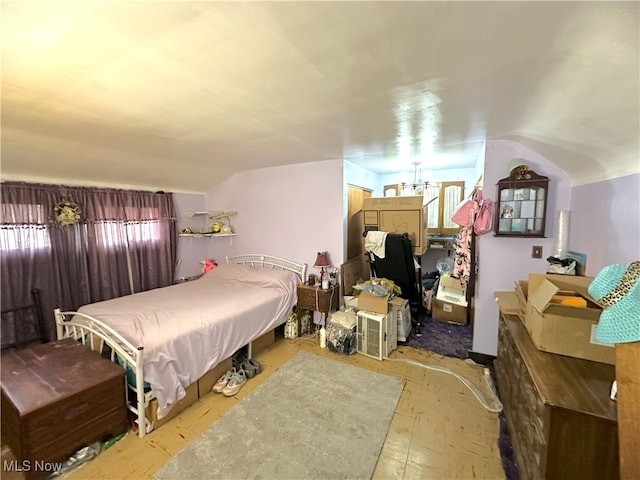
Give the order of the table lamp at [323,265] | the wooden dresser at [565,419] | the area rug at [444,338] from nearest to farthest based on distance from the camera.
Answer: the wooden dresser at [565,419] → the area rug at [444,338] → the table lamp at [323,265]

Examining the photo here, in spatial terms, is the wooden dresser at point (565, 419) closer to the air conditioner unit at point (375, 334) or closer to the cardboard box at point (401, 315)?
the air conditioner unit at point (375, 334)

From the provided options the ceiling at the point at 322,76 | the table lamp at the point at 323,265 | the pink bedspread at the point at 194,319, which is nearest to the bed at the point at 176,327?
the pink bedspread at the point at 194,319

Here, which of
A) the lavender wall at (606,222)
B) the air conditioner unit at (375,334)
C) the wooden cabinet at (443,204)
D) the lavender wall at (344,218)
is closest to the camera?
the lavender wall at (606,222)

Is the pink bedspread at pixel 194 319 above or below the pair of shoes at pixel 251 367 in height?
above

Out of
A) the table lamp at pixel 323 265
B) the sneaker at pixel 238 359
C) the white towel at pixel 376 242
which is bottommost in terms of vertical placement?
the sneaker at pixel 238 359

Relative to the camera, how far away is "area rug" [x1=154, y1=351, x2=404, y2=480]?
1768 mm

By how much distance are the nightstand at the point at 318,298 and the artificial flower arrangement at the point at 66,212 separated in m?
2.82

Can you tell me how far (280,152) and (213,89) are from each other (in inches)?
64.4

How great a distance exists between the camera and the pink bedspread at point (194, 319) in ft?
7.02

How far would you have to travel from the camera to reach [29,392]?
1750mm

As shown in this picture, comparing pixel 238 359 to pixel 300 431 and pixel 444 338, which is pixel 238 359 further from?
pixel 444 338

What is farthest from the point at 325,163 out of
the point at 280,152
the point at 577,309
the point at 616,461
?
the point at 616,461

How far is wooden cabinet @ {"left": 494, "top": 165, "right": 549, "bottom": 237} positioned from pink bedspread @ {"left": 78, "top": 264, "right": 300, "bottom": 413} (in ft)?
8.61

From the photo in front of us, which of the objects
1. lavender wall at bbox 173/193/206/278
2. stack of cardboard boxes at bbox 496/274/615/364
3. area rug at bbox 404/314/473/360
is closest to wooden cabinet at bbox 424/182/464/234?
area rug at bbox 404/314/473/360
